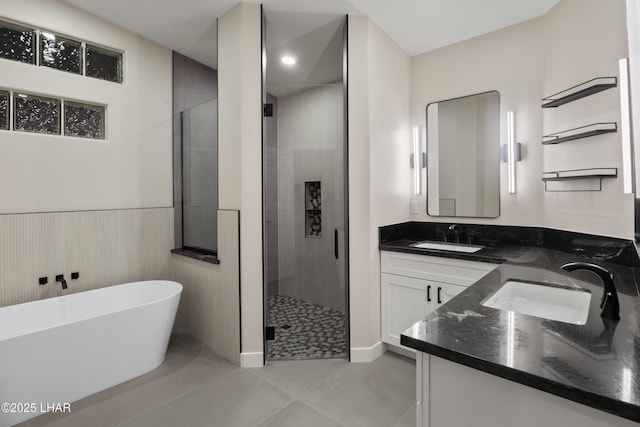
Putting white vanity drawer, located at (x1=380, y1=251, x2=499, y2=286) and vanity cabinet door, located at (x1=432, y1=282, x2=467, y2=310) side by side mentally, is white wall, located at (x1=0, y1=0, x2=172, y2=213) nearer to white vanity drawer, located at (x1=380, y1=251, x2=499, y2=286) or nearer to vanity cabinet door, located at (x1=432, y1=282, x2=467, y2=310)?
white vanity drawer, located at (x1=380, y1=251, x2=499, y2=286)

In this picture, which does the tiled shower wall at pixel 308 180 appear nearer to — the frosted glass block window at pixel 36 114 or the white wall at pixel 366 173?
the white wall at pixel 366 173

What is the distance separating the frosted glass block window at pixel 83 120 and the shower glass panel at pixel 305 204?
148 cm

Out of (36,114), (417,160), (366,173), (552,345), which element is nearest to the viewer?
(552,345)

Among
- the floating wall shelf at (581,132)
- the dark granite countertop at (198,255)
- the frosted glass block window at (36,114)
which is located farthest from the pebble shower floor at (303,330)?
the frosted glass block window at (36,114)

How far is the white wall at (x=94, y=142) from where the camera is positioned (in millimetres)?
2286

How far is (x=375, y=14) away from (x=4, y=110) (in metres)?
2.83

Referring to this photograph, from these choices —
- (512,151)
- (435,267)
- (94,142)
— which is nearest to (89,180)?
(94,142)

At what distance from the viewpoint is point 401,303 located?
8.55 feet

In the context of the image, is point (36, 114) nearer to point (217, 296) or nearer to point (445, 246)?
point (217, 296)

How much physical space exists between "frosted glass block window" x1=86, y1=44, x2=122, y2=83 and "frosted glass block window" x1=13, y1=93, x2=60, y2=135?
41 cm

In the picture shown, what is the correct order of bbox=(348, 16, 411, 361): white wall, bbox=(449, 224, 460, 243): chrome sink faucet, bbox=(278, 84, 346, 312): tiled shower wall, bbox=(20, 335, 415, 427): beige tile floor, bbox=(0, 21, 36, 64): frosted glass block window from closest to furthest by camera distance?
bbox=(20, 335, 415, 427): beige tile floor, bbox=(0, 21, 36, 64): frosted glass block window, bbox=(348, 16, 411, 361): white wall, bbox=(278, 84, 346, 312): tiled shower wall, bbox=(449, 224, 460, 243): chrome sink faucet

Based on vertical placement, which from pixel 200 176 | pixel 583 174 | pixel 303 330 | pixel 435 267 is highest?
pixel 200 176

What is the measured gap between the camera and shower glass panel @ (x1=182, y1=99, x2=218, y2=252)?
2.99m

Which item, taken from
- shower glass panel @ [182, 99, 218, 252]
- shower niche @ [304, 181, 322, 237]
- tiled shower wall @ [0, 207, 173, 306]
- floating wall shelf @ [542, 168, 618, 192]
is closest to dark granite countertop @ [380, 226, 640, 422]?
floating wall shelf @ [542, 168, 618, 192]
